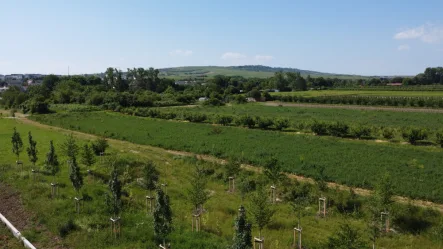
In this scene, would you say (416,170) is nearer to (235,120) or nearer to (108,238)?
(108,238)

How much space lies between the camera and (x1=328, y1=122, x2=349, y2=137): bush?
4481 cm

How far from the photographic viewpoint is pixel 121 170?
27.6 m

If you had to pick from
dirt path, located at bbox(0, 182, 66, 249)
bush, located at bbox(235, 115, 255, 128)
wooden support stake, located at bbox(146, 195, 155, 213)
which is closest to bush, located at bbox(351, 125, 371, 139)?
bush, located at bbox(235, 115, 255, 128)

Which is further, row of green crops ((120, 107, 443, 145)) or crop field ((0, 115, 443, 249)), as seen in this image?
row of green crops ((120, 107, 443, 145))

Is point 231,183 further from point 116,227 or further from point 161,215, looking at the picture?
point 161,215

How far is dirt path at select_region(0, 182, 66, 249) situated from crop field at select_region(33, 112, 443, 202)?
58.5ft

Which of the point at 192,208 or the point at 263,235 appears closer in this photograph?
the point at 263,235

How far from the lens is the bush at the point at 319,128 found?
46312 millimetres

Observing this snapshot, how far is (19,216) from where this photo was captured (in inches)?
732

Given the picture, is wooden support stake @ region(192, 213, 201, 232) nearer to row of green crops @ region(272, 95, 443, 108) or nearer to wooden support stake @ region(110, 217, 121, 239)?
wooden support stake @ region(110, 217, 121, 239)

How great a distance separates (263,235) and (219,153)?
62.2 ft

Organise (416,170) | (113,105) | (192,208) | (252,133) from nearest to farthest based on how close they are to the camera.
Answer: (192,208)
(416,170)
(252,133)
(113,105)

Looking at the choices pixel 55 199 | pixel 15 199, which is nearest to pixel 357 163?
pixel 55 199

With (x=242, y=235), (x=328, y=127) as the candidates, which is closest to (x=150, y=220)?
(x=242, y=235)
